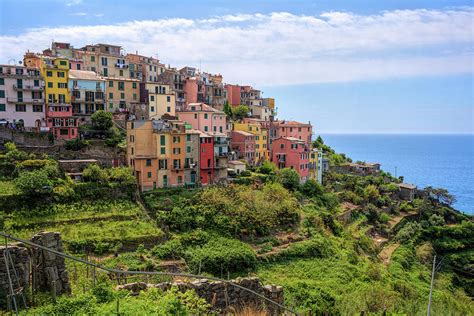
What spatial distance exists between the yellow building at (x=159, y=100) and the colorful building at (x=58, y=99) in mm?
9135

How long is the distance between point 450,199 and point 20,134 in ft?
173

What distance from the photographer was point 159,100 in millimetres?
48594

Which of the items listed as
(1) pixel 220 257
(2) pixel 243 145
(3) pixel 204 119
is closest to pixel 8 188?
(1) pixel 220 257

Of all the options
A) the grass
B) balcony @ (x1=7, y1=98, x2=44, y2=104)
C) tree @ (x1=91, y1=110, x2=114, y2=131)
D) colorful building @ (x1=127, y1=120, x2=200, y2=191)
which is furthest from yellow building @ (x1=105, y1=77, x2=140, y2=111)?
the grass

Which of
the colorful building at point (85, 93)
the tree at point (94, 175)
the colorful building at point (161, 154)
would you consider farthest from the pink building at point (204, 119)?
the tree at point (94, 175)

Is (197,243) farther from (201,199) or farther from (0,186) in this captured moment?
(0,186)

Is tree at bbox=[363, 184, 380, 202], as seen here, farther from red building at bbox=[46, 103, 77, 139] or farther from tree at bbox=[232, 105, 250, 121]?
red building at bbox=[46, 103, 77, 139]

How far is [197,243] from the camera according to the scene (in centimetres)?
2923

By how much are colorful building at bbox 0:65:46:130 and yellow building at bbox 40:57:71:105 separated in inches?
46.9

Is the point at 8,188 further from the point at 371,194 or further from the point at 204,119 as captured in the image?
the point at 371,194

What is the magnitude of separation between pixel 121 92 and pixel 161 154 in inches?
598

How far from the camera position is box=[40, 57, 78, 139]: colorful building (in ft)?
130

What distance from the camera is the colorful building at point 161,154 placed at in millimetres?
36031

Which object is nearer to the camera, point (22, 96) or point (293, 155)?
point (22, 96)
